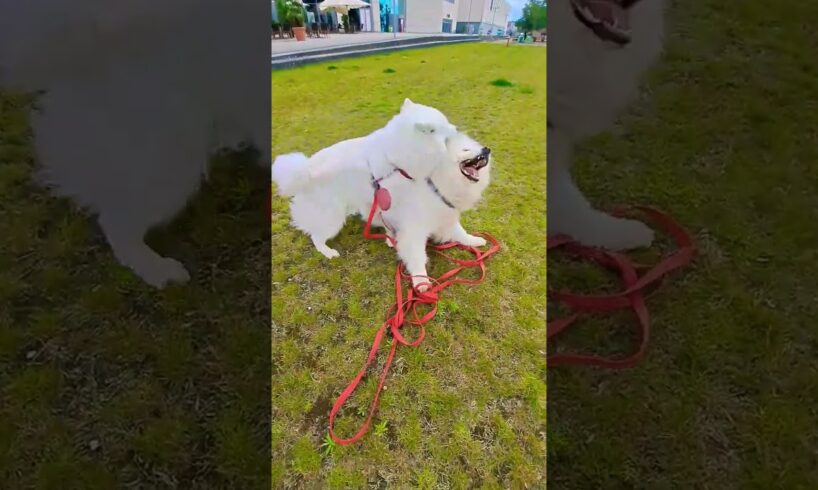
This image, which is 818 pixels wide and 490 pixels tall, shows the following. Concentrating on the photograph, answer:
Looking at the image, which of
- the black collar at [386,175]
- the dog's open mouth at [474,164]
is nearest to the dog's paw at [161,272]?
the black collar at [386,175]

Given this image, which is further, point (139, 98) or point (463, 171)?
point (139, 98)

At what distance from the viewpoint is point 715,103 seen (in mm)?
875

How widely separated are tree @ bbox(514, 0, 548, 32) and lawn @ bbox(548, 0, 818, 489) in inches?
6.8

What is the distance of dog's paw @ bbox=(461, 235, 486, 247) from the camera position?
2.17 ft

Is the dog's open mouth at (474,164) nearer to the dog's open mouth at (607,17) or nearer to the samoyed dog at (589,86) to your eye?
the samoyed dog at (589,86)

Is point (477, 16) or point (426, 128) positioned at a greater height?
point (477, 16)

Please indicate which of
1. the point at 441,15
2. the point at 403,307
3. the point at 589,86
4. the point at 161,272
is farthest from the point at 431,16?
the point at 161,272

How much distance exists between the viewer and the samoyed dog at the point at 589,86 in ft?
2.28

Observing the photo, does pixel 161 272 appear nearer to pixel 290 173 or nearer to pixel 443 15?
pixel 290 173

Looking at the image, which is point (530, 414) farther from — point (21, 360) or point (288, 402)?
point (21, 360)

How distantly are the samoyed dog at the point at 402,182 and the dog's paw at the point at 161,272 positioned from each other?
17 centimetres

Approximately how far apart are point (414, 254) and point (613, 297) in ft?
0.81

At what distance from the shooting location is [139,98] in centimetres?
75

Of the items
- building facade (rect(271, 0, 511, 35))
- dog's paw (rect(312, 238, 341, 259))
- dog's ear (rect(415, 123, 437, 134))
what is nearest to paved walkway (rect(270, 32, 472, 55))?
building facade (rect(271, 0, 511, 35))
